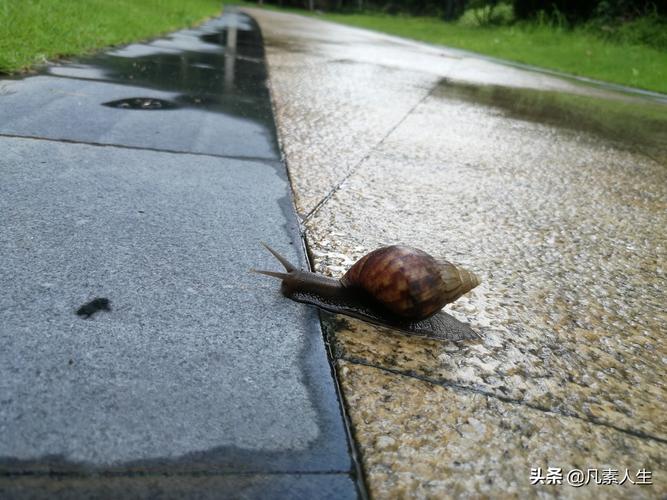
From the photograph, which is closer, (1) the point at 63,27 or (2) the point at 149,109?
(2) the point at 149,109

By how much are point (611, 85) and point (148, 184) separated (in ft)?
23.6

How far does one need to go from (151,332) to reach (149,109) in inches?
84.1

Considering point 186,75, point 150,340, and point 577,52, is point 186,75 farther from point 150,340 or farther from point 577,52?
point 577,52

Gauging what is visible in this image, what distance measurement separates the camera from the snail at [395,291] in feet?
4.49

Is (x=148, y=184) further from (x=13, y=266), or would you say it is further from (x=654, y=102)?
(x=654, y=102)

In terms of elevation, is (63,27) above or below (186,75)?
above

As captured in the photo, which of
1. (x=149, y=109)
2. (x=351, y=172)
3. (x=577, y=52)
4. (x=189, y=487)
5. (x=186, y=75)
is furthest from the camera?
(x=577, y=52)

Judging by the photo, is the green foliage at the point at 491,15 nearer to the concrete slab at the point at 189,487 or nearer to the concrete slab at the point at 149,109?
the concrete slab at the point at 149,109

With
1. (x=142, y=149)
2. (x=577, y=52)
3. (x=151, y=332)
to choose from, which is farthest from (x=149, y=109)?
(x=577, y=52)

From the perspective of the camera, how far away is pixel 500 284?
1.67m

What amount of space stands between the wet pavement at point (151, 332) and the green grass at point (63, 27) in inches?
55.3

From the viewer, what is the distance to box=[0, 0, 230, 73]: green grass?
11.8ft

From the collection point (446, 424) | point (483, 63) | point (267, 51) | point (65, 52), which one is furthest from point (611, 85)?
point (446, 424)

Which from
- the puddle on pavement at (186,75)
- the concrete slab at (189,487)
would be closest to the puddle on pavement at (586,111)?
the puddle on pavement at (186,75)
